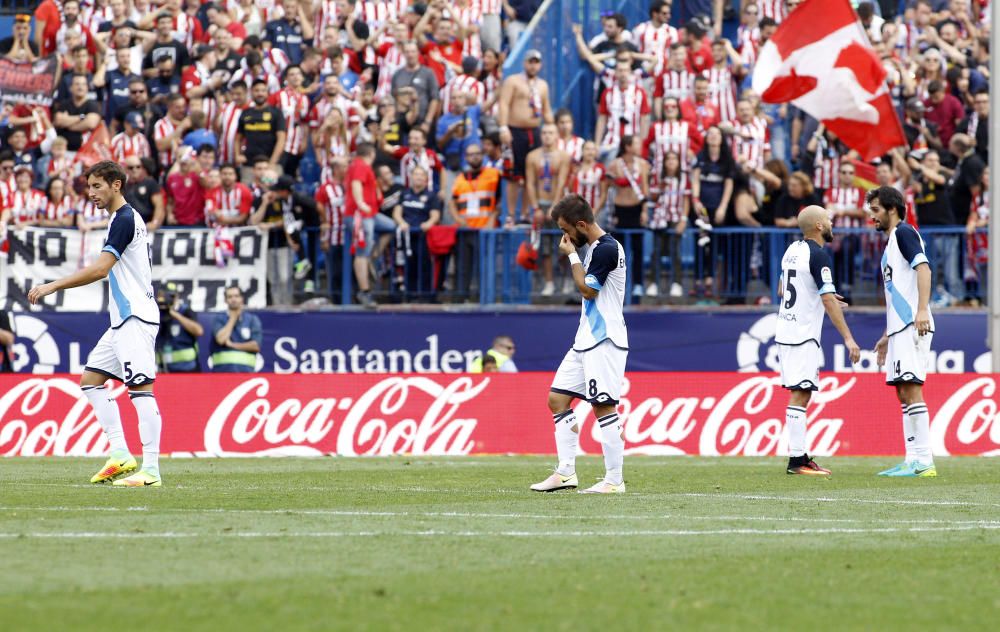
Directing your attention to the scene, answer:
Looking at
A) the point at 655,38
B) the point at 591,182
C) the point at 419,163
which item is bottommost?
the point at 591,182

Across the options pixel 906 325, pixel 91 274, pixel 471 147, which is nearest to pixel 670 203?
pixel 471 147

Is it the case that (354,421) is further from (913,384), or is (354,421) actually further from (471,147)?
(913,384)

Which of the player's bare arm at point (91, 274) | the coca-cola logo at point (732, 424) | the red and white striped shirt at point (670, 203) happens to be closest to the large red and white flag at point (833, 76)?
the red and white striped shirt at point (670, 203)

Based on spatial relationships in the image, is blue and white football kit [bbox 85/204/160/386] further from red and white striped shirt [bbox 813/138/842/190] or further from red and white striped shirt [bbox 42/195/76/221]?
red and white striped shirt [bbox 813/138/842/190]

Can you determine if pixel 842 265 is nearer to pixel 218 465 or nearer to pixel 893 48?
pixel 893 48

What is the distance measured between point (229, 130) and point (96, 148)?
1968 mm

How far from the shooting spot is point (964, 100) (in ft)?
78.0

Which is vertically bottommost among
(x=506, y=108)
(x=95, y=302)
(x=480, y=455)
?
(x=480, y=455)

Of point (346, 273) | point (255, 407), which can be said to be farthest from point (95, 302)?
point (255, 407)

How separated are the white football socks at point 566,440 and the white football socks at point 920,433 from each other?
12.3 ft

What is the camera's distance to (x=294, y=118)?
2428 cm

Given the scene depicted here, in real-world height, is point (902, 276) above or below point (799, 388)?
Answer: above

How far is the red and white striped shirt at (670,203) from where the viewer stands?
23.2m

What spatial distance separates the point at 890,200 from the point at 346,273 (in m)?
10.8
